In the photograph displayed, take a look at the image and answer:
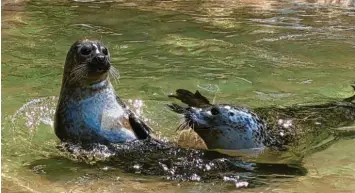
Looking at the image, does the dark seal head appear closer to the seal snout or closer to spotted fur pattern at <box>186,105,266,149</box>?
spotted fur pattern at <box>186,105,266,149</box>

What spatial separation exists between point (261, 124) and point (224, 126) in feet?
1.05

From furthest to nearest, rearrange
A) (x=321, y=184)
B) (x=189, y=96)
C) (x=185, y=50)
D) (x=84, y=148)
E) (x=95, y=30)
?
(x=95, y=30), (x=185, y=50), (x=189, y=96), (x=84, y=148), (x=321, y=184)

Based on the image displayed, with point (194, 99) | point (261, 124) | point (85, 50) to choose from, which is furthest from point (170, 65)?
point (85, 50)

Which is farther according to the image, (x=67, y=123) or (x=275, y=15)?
(x=275, y=15)

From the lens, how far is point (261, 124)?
428 cm

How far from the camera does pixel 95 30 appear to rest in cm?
889

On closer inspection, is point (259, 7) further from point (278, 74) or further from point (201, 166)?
point (201, 166)

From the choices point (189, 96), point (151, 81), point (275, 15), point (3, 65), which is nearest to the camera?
point (189, 96)

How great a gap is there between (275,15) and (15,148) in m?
6.99

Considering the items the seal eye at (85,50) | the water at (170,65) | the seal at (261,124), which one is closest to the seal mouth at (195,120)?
the seal at (261,124)

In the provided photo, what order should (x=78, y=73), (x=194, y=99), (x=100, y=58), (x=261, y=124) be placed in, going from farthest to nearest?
(x=194, y=99)
(x=261, y=124)
(x=78, y=73)
(x=100, y=58)

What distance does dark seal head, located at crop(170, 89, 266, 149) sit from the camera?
4.04 metres

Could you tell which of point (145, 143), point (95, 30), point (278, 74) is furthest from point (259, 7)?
point (145, 143)

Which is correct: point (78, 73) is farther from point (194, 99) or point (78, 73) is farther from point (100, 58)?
point (194, 99)
